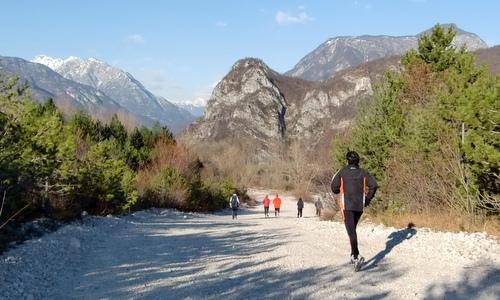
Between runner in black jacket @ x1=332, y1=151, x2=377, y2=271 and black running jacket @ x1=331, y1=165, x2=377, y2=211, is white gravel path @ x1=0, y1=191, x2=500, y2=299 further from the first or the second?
black running jacket @ x1=331, y1=165, x2=377, y2=211

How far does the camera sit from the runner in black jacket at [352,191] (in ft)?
26.2

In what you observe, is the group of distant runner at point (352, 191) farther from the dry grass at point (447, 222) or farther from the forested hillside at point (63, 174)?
the forested hillside at point (63, 174)

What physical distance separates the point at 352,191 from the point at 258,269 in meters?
2.05

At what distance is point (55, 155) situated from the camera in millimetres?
15406

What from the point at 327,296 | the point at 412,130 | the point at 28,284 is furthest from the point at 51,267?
the point at 412,130

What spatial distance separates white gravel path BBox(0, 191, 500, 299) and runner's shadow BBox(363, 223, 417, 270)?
0.02 m

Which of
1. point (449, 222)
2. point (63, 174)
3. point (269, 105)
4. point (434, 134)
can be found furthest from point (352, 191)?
point (269, 105)

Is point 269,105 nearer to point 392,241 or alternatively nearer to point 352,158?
point 392,241

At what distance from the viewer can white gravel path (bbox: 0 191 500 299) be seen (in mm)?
6520

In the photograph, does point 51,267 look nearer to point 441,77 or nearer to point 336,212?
point 336,212

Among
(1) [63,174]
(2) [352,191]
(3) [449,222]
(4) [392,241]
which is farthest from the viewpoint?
(1) [63,174]

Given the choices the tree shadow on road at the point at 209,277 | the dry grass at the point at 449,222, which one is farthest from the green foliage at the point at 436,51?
the tree shadow on road at the point at 209,277

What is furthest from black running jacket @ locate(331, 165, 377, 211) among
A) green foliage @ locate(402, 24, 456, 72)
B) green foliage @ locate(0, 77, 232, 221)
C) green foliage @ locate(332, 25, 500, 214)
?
green foliage @ locate(402, 24, 456, 72)

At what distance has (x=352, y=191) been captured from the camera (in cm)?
802
